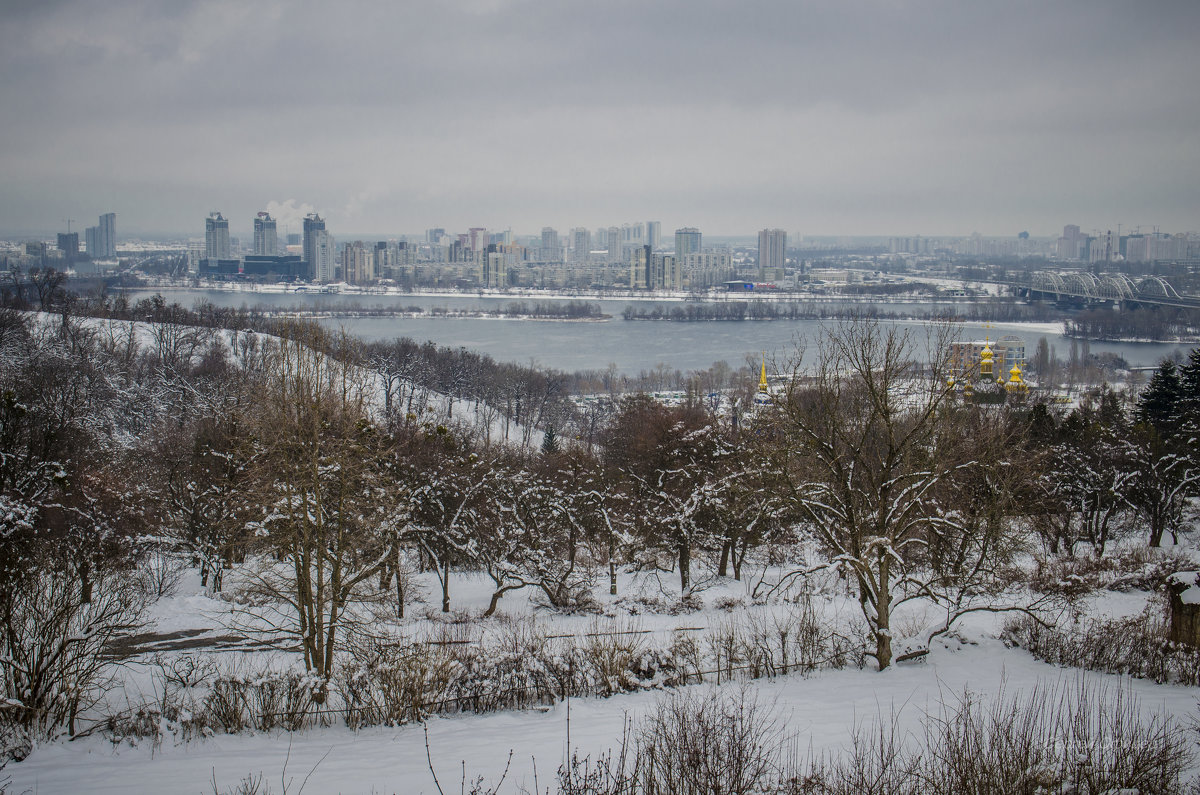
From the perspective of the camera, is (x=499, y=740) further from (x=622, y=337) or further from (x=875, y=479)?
(x=622, y=337)

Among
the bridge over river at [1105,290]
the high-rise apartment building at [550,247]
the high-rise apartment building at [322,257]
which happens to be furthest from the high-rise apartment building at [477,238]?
the bridge over river at [1105,290]

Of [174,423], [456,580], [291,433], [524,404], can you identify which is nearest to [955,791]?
[291,433]

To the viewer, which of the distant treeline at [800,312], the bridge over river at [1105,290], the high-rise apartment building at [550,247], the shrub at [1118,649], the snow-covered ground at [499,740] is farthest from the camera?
the high-rise apartment building at [550,247]

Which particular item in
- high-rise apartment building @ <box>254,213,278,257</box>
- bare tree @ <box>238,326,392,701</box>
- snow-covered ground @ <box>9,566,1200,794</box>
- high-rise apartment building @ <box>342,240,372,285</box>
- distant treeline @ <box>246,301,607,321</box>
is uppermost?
high-rise apartment building @ <box>254,213,278,257</box>

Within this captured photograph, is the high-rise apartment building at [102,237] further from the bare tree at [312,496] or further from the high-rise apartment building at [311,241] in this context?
the bare tree at [312,496]

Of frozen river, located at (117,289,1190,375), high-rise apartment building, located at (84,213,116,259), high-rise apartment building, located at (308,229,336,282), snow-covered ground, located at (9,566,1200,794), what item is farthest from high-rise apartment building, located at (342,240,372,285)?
snow-covered ground, located at (9,566,1200,794)

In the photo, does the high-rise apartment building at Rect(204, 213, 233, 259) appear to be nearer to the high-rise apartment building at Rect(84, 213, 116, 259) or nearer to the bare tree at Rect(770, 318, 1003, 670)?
the high-rise apartment building at Rect(84, 213, 116, 259)
